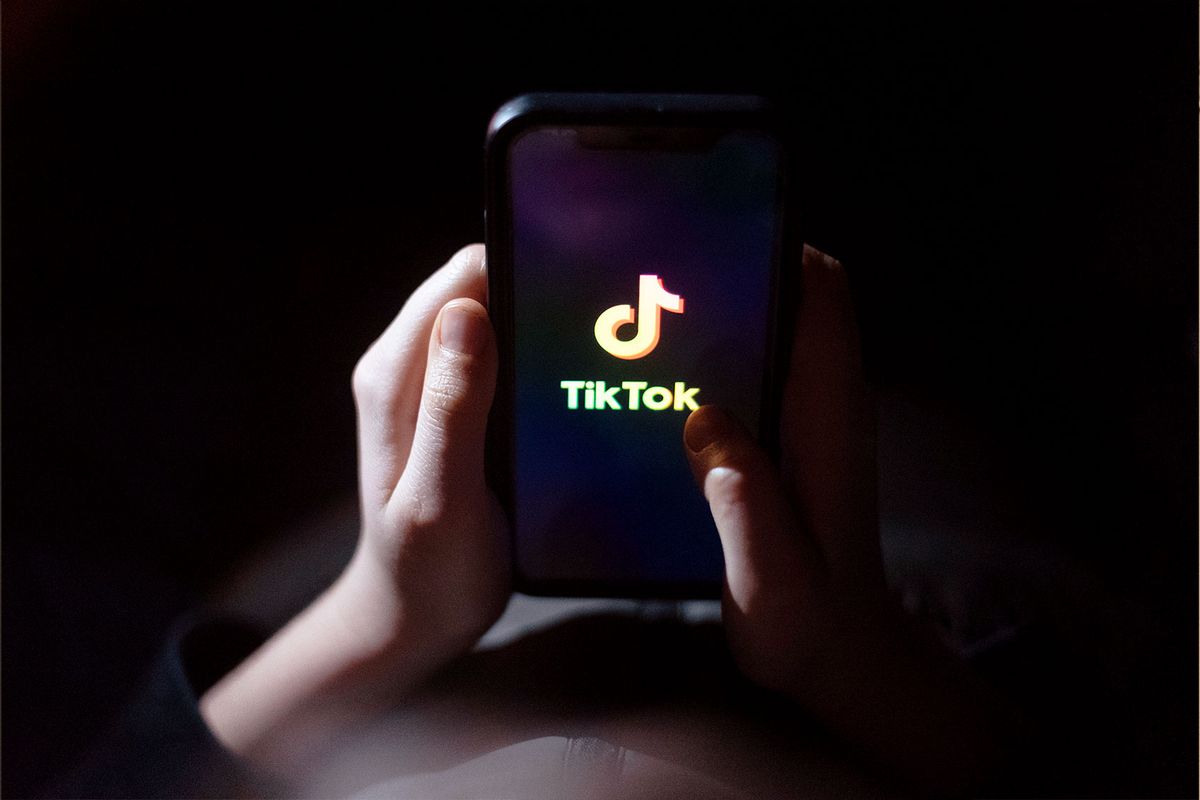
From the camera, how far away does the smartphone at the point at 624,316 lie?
390 millimetres

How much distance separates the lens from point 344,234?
649 millimetres

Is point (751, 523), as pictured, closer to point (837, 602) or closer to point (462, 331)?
point (837, 602)

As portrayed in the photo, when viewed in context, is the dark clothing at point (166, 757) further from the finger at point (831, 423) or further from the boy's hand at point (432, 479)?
the finger at point (831, 423)

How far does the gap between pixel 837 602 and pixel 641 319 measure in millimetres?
188

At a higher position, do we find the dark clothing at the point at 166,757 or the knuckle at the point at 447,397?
the knuckle at the point at 447,397

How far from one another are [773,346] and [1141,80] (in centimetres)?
38

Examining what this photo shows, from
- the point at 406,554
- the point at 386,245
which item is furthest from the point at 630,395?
the point at 386,245

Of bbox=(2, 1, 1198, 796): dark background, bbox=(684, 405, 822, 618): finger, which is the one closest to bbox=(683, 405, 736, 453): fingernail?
bbox=(684, 405, 822, 618): finger

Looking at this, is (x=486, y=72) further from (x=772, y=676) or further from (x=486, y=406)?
(x=772, y=676)

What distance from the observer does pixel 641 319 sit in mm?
427

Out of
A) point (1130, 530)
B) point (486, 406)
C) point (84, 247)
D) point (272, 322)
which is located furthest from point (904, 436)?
point (84, 247)

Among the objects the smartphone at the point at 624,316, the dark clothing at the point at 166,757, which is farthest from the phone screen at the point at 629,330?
the dark clothing at the point at 166,757

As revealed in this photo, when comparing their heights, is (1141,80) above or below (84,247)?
above

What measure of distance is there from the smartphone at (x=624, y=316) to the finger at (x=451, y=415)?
0.10ft
